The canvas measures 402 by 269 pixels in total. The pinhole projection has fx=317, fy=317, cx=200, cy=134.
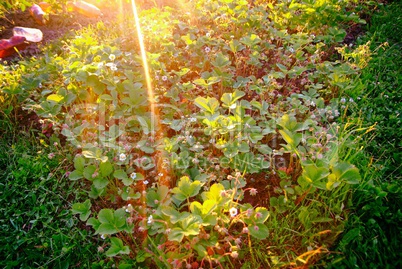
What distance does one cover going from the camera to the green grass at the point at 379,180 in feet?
5.82

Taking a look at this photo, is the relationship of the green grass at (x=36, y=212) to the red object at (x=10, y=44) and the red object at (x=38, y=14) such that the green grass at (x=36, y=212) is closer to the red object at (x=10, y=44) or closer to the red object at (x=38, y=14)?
the red object at (x=10, y=44)

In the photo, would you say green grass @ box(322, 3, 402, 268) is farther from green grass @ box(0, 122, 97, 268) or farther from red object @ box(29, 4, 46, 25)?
red object @ box(29, 4, 46, 25)

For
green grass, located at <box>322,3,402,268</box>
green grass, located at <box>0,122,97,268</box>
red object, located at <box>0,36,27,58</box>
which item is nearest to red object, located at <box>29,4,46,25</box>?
red object, located at <box>0,36,27,58</box>

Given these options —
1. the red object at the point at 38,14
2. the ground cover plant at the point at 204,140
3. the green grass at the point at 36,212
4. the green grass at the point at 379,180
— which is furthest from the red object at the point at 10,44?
the green grass at the point at 379,180

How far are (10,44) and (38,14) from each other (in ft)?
2.21

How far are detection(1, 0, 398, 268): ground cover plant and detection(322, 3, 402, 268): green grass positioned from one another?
98 mm

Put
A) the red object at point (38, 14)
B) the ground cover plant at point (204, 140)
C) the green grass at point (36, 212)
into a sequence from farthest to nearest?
the red object at point (38, 14) → the green grass at point (36, 212) → the ground cover plant at point (204, 140)

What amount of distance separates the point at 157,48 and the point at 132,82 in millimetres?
793

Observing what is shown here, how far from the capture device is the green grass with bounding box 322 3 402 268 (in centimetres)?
178

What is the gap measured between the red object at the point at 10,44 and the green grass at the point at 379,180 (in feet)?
11.3

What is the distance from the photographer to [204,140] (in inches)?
91.2

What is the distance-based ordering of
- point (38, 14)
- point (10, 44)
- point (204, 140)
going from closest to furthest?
point (204, 140) < point (10, 44) < point (38, 14)

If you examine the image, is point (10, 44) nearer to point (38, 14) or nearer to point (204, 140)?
point (38, 14)

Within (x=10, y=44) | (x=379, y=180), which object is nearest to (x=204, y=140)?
(x=379, y=180)
